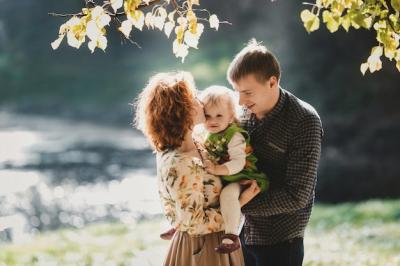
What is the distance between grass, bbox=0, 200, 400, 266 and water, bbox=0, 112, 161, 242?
1022 mm

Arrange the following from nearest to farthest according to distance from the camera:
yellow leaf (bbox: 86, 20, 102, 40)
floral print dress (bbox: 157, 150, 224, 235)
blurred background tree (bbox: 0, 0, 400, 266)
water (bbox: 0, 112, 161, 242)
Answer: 1. floral print dress (bbox: 157, 150, 224, 235)
2. yellow leaf (bbox: 86, 20, 102, 40)
3. blurred background tree (bbox: 0, 0, 400, 266)
4. water (bbox: 0, 112, 161, 242)

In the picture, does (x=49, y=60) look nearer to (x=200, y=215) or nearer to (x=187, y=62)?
(x=187, y=62)

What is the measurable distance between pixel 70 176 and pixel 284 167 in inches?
430

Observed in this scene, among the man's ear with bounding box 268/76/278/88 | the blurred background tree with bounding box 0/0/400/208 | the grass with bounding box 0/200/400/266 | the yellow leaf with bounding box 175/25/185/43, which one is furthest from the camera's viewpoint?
the blurred background tree with bounding box 0/0/400/208

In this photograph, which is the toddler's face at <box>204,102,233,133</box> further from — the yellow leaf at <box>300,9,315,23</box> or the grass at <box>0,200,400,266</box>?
the grass at <box>0,200,400,266</box>

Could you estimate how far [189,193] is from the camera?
11.2 ft

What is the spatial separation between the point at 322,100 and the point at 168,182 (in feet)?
49.8

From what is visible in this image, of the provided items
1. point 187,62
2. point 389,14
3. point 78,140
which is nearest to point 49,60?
point 187,62

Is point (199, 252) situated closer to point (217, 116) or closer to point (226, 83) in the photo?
point (217, 116)

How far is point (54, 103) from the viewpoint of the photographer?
24062mm

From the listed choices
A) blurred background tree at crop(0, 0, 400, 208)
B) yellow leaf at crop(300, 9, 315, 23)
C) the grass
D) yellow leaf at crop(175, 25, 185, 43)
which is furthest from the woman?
blurred background tree at crop(0, 0, 400, 208)

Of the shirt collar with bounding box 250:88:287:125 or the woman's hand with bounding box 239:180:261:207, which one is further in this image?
the shirt collar with bounding box 250:88:287:125

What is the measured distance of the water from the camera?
36.9ft

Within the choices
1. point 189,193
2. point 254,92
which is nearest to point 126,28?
point 254,92
